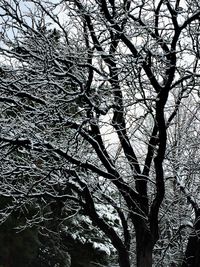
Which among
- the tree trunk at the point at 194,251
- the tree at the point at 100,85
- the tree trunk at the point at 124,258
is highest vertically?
the tree at the point at 100,85

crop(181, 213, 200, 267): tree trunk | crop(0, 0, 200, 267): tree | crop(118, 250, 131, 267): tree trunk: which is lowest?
crop(118, 250, 131, 267): tree trunk

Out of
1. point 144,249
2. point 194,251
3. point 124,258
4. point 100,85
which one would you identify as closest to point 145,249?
point 144,249

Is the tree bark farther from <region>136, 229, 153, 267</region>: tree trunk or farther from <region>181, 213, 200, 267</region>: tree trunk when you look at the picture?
<region>181, 213, 200, 267</region>: tree trunk

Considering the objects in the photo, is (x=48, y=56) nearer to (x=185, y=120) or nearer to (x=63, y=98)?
(x=63, y=98)

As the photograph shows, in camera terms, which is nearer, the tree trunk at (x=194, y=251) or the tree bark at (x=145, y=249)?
the tree bark at (x=145, y=249)

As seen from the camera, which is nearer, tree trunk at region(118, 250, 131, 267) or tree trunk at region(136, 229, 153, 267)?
tree trunk at region(136, 229, 153, 267)

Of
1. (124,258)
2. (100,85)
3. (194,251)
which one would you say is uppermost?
(100,85)

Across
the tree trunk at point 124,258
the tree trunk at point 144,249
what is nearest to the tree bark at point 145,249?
the tree trunk at point 144,249

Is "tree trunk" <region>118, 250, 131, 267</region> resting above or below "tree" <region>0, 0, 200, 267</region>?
below

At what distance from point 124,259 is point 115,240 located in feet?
1.05

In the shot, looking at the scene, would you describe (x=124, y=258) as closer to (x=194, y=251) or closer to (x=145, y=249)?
(x=145, y=249)

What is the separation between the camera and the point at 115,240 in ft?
19.4

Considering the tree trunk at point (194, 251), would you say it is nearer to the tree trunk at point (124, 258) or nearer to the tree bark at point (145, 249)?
the tree bark at point (145, 249)

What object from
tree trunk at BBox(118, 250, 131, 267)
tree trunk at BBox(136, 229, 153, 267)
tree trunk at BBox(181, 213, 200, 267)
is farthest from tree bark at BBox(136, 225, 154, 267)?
tree trunk at BBox(181, 213, 200, 267)
